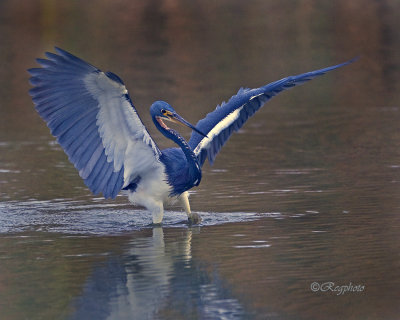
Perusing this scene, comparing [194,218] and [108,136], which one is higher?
[108,136]

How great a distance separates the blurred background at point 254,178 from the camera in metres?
7.26

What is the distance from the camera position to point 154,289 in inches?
286

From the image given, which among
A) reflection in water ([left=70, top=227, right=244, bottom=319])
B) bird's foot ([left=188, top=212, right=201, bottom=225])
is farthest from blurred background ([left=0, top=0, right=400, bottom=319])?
bird's foot ([left=188, top=212, right=201, bottom=225])

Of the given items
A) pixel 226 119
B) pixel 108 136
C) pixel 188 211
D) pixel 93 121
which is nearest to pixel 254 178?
pixel 226 119

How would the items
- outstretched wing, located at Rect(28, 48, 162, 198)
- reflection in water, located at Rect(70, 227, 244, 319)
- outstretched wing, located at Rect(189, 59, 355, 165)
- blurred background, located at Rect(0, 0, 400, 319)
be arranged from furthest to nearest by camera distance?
1. outstretched wing, located at Rect(189, 59, 355, 165)
2. outstretched wing, located at Rect(28, 48, 162, 198)
3. blurred background, located at Rect(0, 0, 400, 319)
4. reflection in water, located at Rect(70, 227, 244, 319)

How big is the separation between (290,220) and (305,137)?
4.16 metres

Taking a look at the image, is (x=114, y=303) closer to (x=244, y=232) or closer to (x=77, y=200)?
(x=244, y=232)

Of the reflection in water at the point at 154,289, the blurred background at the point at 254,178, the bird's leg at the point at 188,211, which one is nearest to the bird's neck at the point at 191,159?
the bird's leg at the point at 188,211

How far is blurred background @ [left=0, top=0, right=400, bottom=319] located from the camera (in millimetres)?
7262

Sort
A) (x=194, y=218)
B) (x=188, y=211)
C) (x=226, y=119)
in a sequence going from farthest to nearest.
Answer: (x=226, y=119), (x=188, y=211), (x=194, y=218)

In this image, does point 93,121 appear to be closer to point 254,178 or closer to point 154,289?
point 154,289

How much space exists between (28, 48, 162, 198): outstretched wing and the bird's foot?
0.55 m

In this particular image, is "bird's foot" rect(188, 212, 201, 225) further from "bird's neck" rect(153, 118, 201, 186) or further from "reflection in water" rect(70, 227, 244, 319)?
"reflection in water" rect(70, 227, 244, 319)

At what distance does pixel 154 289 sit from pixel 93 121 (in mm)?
2165
